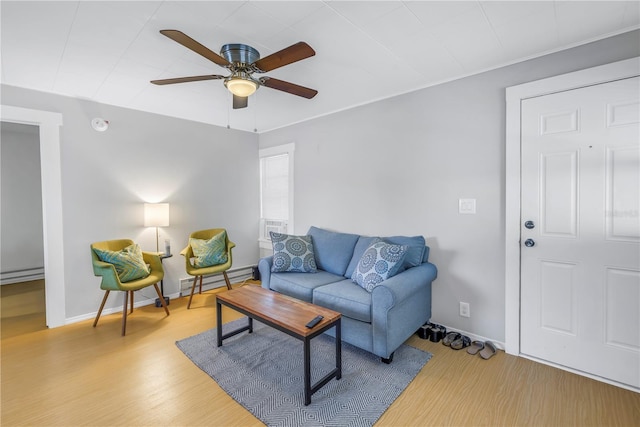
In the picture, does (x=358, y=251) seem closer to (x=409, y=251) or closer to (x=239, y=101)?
(x=409, y=251)

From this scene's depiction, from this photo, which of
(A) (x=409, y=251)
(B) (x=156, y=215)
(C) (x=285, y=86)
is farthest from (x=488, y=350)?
(B) (x=156, y=215)

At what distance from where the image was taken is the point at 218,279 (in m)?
4.18

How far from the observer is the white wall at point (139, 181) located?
3.04 m

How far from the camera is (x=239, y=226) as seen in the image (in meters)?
4.52

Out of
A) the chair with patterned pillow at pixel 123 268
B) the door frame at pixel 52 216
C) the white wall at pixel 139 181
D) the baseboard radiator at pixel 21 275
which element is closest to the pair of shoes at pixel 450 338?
the chair with patterned pillow at pixel 123 268

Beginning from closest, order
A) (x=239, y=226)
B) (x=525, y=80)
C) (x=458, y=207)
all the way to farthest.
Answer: (x=525, y=80) < (x=458, y=207) < (x=239, y=226)


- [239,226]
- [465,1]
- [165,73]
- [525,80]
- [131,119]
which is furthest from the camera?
[239,226]

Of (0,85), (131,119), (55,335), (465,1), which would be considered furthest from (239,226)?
(465,1)

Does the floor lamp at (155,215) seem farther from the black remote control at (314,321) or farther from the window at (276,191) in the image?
the black remote control at (314,321)

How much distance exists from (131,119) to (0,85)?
104 centimetres

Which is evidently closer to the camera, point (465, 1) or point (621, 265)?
point (465, 1)

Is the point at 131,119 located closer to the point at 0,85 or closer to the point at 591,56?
the point at 0,85

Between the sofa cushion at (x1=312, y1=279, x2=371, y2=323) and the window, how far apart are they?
1748 millimetres

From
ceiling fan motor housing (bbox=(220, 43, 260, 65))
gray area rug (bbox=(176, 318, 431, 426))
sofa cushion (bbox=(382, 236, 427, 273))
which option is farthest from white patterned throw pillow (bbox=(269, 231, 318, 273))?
ceiling fan motor housing (bbox=(220, 43, 260, 65))
